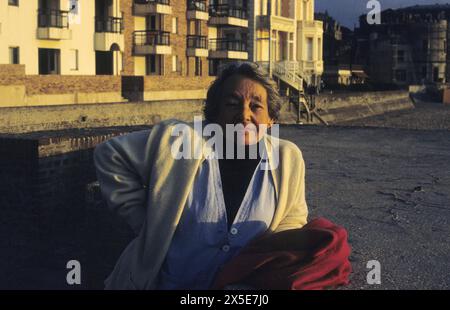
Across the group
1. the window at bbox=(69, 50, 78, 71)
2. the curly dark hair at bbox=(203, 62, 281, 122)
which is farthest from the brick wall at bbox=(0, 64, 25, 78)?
the curly dark hair at bbox=(203, 62, 281, 122)

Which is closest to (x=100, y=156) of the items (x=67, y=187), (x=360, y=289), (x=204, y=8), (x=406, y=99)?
(x=360, y=289)

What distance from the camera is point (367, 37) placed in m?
89.9

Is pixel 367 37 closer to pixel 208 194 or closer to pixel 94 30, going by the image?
pixel 94 30

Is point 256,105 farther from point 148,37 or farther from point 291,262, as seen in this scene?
point 148,37

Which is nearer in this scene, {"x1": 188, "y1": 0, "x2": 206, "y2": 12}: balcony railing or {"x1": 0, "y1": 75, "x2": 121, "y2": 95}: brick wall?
{"x1": 0, "y1": 75, "x2": 121, "y2": 95}: brick wall

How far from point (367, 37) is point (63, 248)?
88.6 metres

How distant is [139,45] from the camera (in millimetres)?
40031

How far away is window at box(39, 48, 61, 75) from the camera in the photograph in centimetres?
3294

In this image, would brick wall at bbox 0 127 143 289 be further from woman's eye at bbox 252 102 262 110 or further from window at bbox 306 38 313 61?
window at bbox 306 38 313 61

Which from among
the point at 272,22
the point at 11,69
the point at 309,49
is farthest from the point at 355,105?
the point at 11,69

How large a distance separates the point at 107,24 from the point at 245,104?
1375 inches

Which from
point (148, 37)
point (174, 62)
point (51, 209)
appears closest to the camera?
point (51, 209)

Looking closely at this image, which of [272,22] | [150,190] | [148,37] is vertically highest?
[272,22]

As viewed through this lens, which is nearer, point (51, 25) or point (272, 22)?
point (51, 25)
